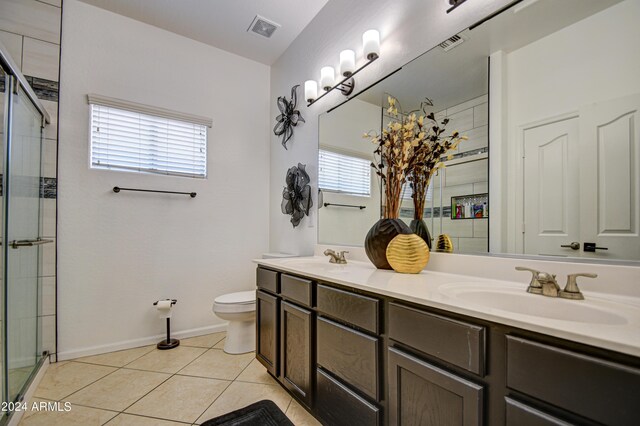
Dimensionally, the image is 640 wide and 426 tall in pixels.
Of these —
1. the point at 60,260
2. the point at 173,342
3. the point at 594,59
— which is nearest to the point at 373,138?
the point at 594,59

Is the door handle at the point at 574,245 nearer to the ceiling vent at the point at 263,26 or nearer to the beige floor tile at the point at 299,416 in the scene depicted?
the beige floor tile at the point at 299,416

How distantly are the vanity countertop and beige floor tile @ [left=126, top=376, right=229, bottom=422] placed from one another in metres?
1.07

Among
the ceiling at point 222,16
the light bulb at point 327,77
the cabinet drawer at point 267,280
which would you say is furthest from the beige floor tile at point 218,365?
the ceiling at point 222,16

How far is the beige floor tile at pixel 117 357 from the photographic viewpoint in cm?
217

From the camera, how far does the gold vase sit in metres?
1.35

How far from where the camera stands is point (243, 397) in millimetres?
1715

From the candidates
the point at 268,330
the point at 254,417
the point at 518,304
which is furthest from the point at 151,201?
the point at 518,304

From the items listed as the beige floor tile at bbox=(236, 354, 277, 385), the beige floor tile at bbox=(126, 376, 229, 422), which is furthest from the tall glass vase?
the beige floor tile at bbox=(126, 376, 229, 422)

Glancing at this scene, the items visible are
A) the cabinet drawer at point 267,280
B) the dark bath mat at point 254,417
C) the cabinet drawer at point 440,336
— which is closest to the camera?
the cabinet drawer at point 440,336

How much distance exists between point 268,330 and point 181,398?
0.63 meters

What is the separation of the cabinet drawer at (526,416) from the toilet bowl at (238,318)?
1898 mm

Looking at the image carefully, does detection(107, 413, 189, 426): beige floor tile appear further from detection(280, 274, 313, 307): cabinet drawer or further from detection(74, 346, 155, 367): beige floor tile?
detection(280, 274, 313, 307): cabinet drawer

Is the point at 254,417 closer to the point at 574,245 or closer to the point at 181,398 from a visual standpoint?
the point at 181,398

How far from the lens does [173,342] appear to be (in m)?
2.48
